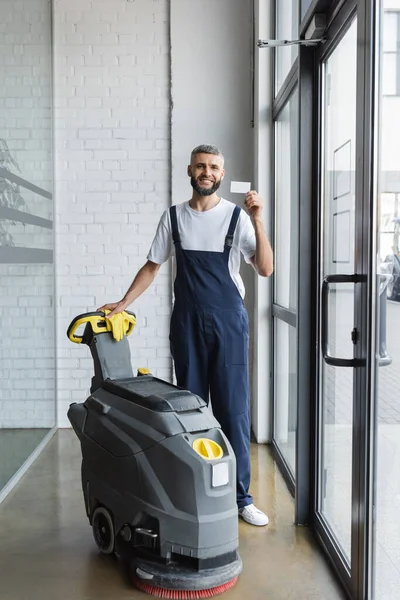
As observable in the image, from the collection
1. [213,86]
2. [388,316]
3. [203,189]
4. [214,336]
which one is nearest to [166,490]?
[214,336]

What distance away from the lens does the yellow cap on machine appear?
206cm

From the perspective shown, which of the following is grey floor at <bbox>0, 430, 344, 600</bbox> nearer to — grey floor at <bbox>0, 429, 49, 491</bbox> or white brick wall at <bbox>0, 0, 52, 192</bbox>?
grey floor at <bbox>0, 429, 49, 491</bbox>

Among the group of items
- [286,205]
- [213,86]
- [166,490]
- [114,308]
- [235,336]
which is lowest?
[166,490]

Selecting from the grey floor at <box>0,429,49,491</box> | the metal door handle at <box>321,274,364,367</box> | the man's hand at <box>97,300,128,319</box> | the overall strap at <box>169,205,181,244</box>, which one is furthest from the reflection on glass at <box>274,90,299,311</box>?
the grey floor at <box>0,429,49,491</box>

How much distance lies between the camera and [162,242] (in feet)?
9.37

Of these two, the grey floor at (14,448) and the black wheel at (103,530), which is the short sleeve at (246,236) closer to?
the black wheel at (103,530)

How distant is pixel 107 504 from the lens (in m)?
2.25

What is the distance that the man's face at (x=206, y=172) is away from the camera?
2.70 m

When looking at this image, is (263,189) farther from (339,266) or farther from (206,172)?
(339,266)

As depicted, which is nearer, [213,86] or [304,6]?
[304,6]

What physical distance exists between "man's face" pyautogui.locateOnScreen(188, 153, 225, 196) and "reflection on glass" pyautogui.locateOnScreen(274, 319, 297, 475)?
36.4 inches

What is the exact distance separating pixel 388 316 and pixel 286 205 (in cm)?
186

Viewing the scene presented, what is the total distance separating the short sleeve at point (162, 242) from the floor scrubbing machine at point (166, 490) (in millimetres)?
744

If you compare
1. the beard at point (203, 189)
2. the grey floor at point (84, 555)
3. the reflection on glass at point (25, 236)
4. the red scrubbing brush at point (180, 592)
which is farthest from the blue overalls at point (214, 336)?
the reflection on glass at point (25, 236)
